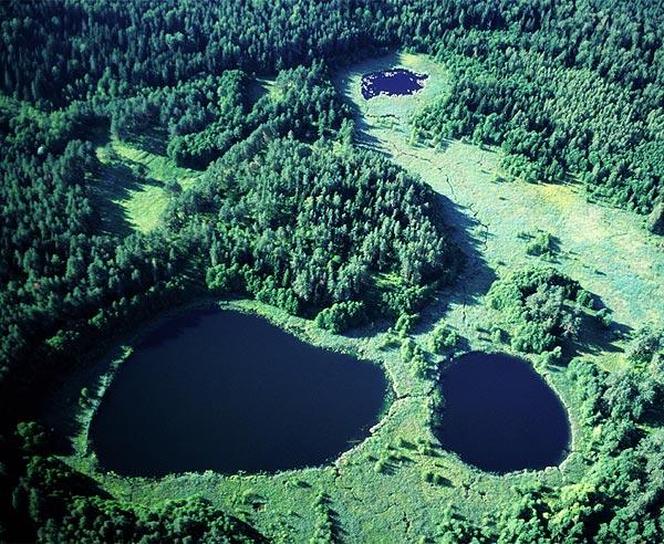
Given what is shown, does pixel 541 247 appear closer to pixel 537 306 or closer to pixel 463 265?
pixel 463 265

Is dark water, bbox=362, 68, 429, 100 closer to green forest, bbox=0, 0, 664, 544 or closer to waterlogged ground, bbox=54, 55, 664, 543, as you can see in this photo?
waterlogged ground, bbox=54, 55, 664, 543

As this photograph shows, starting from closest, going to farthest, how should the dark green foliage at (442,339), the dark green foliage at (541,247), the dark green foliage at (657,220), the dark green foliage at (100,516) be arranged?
1. the dark green foliage at (100,516)
2. the dark green foliage at (442,339)
3. the dark green foliage at (541,247)
4. the dark green foliage at (657,220)

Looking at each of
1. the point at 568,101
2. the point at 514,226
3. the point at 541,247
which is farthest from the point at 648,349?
the point at 568,101

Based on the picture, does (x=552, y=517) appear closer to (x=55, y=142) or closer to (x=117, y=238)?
(x=117, y=238)

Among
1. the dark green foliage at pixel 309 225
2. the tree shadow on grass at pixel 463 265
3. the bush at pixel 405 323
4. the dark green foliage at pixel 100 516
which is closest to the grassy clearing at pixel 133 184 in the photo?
the dark green foliage at pixel 309 225

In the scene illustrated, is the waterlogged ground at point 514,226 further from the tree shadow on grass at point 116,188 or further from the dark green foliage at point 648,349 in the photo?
the tree shadow on grass at point 116,188

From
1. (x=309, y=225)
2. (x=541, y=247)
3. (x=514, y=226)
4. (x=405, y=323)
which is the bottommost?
(x=405, y=323)

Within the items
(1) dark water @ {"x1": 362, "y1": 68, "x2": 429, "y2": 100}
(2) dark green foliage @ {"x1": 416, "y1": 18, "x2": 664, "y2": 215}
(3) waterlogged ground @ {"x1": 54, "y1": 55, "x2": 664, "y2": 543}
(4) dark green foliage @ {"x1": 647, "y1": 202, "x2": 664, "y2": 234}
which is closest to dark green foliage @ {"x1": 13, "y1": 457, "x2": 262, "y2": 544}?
(3) waterlogged ground @ {"x1": 54, "y1": 55, "x2": 664, "y2": 543}
